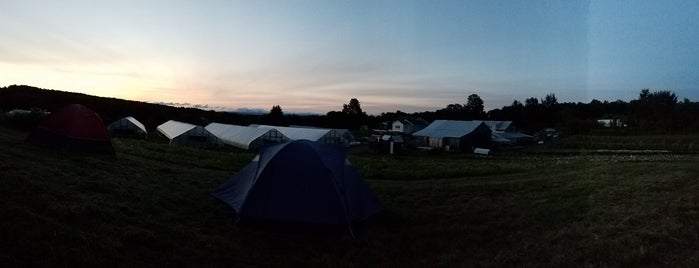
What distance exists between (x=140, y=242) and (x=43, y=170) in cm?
638

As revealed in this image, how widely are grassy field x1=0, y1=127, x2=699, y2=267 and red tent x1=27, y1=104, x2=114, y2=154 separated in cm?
208

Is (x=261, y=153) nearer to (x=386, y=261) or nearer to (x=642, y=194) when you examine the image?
(x=386, y=261)

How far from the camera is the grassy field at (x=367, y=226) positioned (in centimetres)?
723

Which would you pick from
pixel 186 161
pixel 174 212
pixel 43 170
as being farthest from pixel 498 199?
pixel 186 161

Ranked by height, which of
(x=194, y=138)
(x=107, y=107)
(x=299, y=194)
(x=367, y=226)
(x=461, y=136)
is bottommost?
(x=367, y=226)

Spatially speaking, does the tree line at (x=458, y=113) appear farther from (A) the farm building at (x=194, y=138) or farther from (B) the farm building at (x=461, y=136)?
(B) the farm building at (x=461, y=136)

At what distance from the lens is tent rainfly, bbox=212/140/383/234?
9.91m

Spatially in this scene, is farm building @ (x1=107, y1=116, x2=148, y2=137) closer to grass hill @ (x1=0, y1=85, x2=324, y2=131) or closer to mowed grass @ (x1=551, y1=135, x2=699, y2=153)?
grass hill @ (x1=0, y1=85, x2=324, y2=131)

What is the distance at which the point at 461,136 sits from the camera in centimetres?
5984

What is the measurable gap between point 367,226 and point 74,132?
41.5ft

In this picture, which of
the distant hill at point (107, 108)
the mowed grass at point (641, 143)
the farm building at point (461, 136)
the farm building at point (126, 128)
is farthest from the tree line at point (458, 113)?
the farm building at point (461, 136)

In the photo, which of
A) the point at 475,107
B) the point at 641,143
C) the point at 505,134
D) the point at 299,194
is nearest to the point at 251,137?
the point at 299,194

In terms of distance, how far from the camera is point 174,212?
10.8m

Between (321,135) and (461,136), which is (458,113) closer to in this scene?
(461,136)
